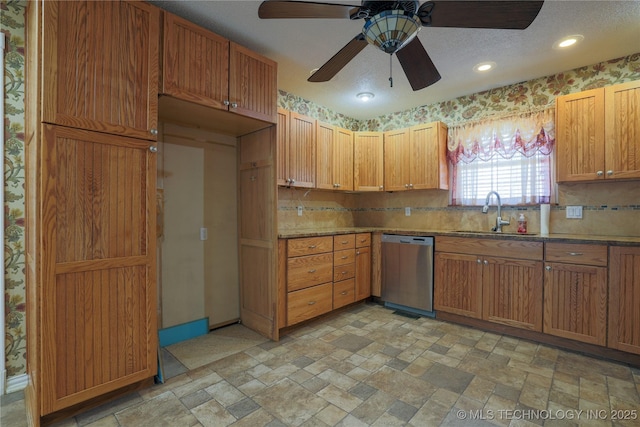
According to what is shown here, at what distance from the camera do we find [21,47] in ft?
6.57

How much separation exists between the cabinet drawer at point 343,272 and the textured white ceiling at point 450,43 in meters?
2.03

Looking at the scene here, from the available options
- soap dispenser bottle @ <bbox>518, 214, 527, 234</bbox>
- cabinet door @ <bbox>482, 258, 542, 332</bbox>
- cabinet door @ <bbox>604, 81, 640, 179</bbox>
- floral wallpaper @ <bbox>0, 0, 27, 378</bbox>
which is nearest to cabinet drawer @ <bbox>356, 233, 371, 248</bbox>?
cabinet door @ <bbox>482, 258, 542, 332</bbox>

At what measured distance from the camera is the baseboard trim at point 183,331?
264 cm

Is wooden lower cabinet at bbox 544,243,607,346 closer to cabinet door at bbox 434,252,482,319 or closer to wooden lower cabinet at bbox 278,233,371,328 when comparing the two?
cabinet door at bbox 434,252,482,319

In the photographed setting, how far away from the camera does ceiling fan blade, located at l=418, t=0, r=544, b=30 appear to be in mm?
1354

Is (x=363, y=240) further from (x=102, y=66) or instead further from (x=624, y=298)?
(x=102, y=66)

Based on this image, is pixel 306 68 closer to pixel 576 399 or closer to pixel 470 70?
pixel 470 70

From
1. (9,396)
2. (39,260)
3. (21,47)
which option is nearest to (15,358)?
(9,396)

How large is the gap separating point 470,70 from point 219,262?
10.4ft

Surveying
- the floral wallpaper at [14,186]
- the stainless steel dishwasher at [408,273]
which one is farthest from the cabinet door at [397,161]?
the floral wallpaper at [14,186]

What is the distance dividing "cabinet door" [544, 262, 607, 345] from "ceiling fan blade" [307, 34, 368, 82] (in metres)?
2.39

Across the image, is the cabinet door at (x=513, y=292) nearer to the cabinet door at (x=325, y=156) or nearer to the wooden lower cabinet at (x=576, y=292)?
the wooden lower cabinet at (x=576, y=292)

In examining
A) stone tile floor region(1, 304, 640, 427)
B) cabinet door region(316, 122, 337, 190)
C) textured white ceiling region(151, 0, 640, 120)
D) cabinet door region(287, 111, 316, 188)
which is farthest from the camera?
cabinet door region(316, 122, 337, 190)

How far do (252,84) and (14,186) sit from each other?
1767mm
